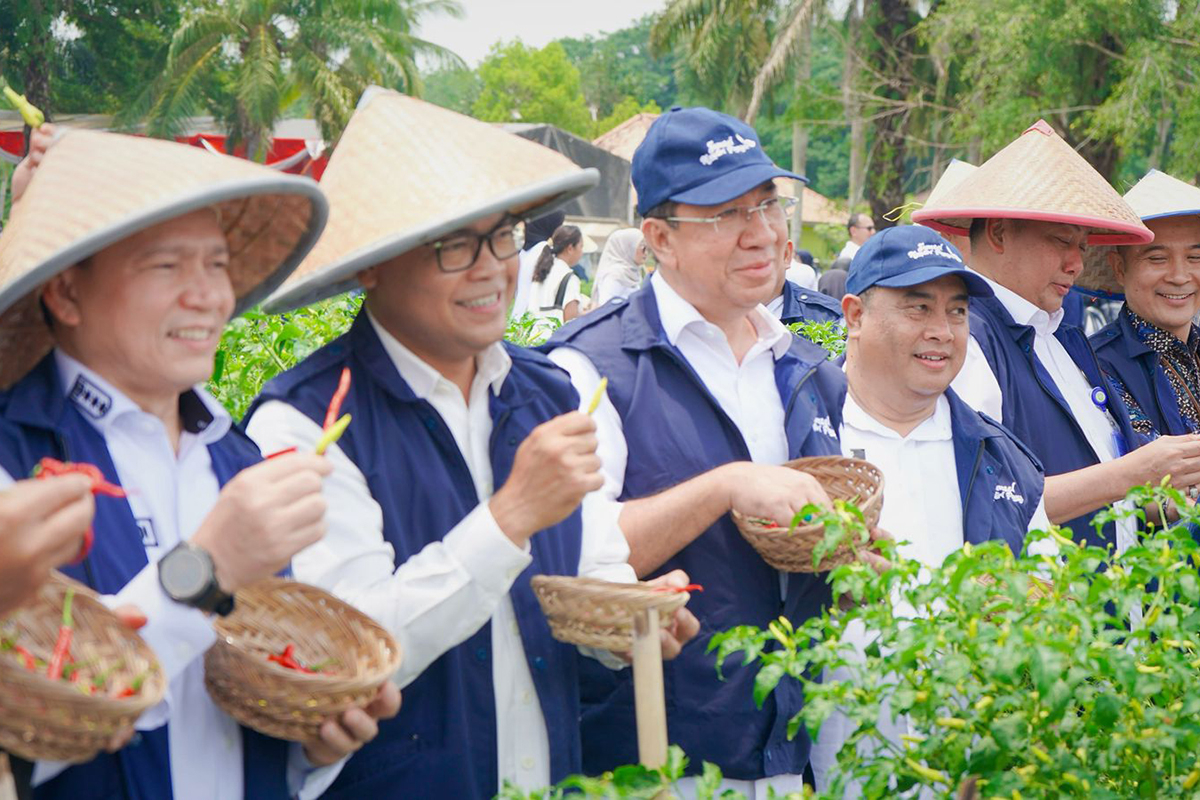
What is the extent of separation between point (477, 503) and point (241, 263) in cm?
64

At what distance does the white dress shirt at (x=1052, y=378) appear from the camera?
4406 millimetres

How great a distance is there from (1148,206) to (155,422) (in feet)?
13.3

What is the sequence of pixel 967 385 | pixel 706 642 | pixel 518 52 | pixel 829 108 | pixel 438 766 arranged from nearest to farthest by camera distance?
pixel 438 766 → pixel 706 642 → pixel 967 385 → pixel 829 108 → pixel 518 52

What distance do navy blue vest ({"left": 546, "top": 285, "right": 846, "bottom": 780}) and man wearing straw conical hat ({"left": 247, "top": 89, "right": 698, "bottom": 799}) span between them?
40cm

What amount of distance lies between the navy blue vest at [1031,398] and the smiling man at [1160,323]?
52 centimetres

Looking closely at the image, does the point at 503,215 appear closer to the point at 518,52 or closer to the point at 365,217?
the point at 365,217

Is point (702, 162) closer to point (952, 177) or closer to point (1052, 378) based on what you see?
point (1052, 378)

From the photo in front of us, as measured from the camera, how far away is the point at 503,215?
8.73 ft

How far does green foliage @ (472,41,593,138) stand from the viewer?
67438mm

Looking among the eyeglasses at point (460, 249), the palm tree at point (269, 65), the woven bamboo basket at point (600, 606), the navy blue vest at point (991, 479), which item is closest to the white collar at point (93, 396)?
the eyeglasses at point (460, 249)

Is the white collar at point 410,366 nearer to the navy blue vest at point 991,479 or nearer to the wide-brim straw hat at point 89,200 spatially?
the wide-brim straw hat at point 89,200

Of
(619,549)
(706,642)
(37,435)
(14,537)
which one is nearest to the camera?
(14,537)

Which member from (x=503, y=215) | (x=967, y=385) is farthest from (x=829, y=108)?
(x=503, y=215)

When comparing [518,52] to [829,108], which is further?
[518,52]
